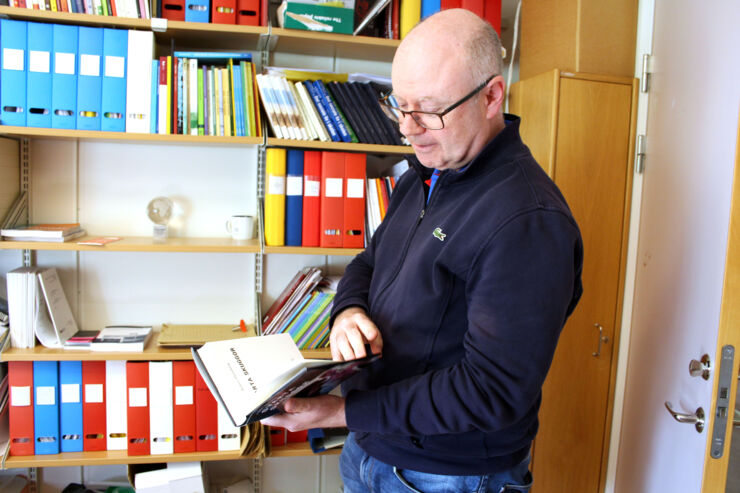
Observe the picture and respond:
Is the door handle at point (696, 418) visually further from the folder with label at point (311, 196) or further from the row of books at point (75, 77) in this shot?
the row of books at point (75, 77)

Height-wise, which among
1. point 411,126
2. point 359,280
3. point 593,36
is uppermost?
point 593,36

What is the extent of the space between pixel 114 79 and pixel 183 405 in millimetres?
1187

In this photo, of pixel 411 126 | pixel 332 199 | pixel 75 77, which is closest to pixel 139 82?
pixel 75 77

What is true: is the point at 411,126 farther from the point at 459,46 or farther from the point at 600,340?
the point at 600,340

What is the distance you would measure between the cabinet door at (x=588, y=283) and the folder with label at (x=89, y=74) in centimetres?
156

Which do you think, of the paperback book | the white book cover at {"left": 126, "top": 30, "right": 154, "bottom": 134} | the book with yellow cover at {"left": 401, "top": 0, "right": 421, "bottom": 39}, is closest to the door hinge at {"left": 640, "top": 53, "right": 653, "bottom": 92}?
the book with yellow cover at {"left": 401, "top": 0, "right": 421, "bottom": 39}

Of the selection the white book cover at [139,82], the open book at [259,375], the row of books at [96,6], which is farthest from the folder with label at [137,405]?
the row of books at [96,6]

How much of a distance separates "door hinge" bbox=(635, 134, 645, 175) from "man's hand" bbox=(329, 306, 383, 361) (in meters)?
1.25

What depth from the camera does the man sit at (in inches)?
34.6

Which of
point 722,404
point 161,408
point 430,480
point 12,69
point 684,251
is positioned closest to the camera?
point 430,480

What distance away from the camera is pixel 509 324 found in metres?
0.87

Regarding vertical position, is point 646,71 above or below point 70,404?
above

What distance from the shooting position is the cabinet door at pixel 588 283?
6.02 ft

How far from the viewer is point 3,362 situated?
202 cm
